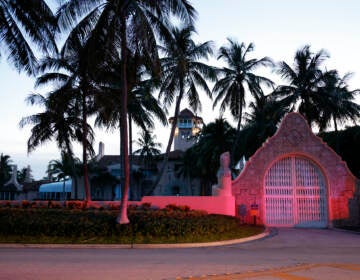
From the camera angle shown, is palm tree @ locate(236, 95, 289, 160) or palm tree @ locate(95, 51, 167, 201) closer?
palm tree @ locate(95, 51, 167, 201)

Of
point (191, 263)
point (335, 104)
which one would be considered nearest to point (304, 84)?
point (335, 104)

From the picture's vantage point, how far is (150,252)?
13.1m

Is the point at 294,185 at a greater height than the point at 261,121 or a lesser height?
lesser

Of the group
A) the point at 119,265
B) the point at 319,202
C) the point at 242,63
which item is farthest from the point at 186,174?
the point at 119,265

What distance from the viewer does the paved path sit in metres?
8.98

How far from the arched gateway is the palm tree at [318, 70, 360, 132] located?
302 inches

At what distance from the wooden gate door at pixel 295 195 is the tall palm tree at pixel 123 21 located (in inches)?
394

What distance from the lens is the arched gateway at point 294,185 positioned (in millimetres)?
22734

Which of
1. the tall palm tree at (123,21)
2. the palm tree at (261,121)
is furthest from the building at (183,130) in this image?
the tall palm tree at (123,21)

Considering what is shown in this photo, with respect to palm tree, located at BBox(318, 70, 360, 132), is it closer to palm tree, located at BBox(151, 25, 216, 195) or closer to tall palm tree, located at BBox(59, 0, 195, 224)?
palm tree, located at BBox(151, 25, 216, 195)

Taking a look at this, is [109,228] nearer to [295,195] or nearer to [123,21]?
[123,21]

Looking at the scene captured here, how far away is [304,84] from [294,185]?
408 inches

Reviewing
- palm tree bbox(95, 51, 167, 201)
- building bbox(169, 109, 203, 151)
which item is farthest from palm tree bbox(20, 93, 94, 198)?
building bbox(169, 109, 203, 151)

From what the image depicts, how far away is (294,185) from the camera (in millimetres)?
22844
